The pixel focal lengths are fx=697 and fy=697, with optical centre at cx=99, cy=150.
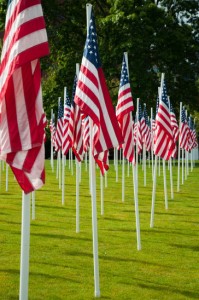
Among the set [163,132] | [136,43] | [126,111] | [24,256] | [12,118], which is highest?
[136,43]

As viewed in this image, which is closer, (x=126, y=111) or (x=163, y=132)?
(x=126, y=111)

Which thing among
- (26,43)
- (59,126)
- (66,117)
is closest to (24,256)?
(26,43)

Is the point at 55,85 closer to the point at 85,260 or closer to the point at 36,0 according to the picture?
the point at 85,260

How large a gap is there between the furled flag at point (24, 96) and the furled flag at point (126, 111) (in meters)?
6.86

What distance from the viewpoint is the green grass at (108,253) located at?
1187 cm

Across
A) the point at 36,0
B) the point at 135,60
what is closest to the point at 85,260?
the point at 36,0

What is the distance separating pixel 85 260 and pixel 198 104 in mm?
39521

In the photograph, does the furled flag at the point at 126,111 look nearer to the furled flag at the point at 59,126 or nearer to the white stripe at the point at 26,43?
the white stripe at the point at 26,43

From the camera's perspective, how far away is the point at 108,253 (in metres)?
15.3

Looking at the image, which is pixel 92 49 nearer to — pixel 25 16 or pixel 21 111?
pixel 25 16

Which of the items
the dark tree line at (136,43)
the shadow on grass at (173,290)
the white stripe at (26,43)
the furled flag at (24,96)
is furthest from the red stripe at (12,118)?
the dark tree line at (136,43)

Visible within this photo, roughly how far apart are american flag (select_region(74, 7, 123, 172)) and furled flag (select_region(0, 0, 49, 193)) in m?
2.58

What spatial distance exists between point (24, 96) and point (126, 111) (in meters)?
7.03

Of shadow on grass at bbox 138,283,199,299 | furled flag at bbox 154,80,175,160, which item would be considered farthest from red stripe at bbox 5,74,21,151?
furled flag at bbox 154,80,175,160
